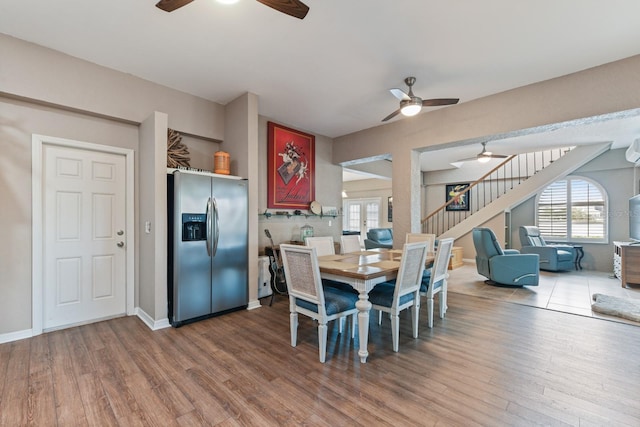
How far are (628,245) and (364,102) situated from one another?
5073mm

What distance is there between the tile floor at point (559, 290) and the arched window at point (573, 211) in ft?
3.22

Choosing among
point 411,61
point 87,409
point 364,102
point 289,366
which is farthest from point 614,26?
point 87,409

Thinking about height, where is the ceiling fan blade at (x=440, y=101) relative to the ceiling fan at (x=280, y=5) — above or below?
below

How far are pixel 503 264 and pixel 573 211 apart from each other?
11.5ft

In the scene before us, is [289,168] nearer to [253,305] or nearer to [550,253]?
[253,305]

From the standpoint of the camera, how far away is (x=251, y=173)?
3.80 meters

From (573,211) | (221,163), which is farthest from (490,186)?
(221,163)

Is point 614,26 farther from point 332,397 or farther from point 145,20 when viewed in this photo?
Answer: point 145,20

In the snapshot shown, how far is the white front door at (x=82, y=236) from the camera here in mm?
2971

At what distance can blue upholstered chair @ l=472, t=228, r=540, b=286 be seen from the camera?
182 inches

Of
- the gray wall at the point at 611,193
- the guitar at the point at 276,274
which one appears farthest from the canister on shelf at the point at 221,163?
the gray wall at the point at 611,193

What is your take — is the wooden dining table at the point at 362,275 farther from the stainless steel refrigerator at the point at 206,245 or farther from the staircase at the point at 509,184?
the staircase at the point at 509,184

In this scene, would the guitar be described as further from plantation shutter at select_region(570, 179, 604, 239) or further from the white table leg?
plantation shutter at select_region(570, 179, 604, 239)

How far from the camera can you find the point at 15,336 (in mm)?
2730
